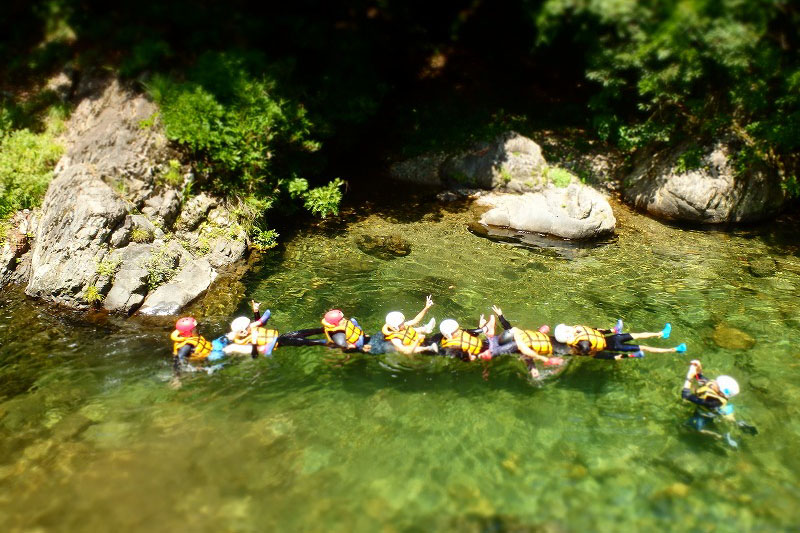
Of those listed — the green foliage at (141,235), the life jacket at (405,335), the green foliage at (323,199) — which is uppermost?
the green foliage at (323,199)

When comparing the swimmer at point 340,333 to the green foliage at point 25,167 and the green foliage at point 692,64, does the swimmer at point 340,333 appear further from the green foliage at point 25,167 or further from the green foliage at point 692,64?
the green foliage at point 25,167

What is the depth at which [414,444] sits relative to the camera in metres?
7.29

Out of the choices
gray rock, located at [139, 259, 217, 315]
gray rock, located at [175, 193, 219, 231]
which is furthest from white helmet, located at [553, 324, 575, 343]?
gray rock, located at [175, 193, 219, 231]

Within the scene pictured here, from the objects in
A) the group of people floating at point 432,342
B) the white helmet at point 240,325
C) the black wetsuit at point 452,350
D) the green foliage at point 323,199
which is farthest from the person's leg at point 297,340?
the green foliage at point 323,199

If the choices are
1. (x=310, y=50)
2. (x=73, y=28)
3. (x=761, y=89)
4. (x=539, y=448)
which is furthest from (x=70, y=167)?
(x=761, y=89)

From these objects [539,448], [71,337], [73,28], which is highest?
[73,28]

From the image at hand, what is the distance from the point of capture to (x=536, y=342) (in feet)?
27.1

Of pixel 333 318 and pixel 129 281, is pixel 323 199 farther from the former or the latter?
pixel 129 281

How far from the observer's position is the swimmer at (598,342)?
8.23m

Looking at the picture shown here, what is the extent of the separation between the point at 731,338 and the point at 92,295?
13.3 meters

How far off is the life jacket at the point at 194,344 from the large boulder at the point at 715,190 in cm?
1253

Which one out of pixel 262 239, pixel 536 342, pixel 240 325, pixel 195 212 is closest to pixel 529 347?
pixel 536 342

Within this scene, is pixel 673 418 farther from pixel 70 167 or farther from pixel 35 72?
pixel 35 72

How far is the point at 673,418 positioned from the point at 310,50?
12755mm
